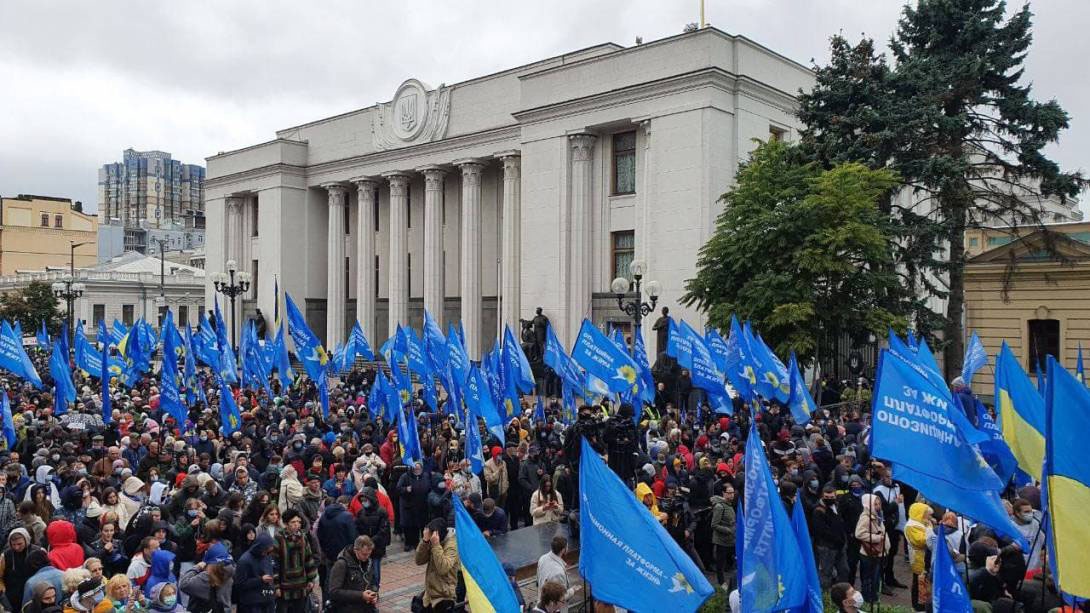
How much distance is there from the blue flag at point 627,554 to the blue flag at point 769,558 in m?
0.13

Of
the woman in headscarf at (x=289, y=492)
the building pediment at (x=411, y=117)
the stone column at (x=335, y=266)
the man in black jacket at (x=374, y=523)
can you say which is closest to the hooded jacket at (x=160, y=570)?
the man in black jacket at (x=374, y=523)

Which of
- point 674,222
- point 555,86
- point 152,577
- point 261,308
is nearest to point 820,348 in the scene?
point 674,222

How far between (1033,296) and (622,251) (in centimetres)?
1363

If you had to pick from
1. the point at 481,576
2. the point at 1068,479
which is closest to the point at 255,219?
the point at 481,576

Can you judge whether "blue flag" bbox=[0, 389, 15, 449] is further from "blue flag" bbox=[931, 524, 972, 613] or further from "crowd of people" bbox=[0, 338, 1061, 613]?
"blue flag" bbox=[931, 524, 972, 613]

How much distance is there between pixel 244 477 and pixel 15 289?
6214cm

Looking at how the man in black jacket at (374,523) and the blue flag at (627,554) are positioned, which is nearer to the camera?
the blue flag at (627,554)

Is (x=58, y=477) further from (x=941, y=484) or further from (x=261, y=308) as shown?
(x=261, y=308)

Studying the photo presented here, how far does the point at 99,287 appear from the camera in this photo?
61688 millimetres

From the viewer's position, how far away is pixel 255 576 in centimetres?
855

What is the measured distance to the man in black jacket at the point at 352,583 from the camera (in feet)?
26.6

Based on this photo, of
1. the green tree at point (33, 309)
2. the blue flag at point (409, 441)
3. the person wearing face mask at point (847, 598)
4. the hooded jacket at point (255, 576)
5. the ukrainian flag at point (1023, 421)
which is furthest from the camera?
the green tree at point (33, 309)

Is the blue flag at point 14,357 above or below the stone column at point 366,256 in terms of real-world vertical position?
below

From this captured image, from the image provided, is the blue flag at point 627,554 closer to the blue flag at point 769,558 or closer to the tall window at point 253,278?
the blue flag at point 769,558
